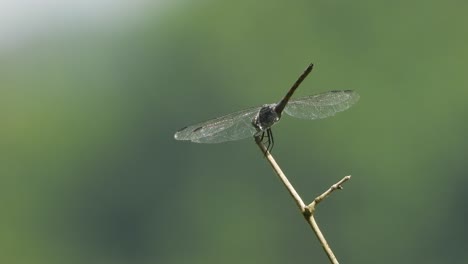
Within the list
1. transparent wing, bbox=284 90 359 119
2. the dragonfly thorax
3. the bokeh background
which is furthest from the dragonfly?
the bokeh background

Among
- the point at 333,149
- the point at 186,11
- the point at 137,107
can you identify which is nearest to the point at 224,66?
the point at 137,107

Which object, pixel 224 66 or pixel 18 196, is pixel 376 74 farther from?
pixel 18 196

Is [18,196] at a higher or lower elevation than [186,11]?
lower

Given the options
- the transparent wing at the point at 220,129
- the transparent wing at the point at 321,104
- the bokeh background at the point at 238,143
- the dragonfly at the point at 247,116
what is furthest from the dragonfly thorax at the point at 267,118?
the bokeh background at the point at 238,143

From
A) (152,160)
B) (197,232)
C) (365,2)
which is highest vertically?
(365,2)

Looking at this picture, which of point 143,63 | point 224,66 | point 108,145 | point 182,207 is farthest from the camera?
point 143,63

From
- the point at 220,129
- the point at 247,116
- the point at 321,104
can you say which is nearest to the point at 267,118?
the point at 247,116

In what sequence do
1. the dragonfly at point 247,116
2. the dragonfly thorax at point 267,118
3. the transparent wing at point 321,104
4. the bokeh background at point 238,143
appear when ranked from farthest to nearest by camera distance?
the bokeh background at point 238,143 → the transparent wing at point 321,104 → the dragonfly at point 247,116 → the dragonfly thorax at point 267,118

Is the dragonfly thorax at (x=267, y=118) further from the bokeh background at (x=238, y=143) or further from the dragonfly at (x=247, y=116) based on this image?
the bokeh background at (x=238, y=143)
